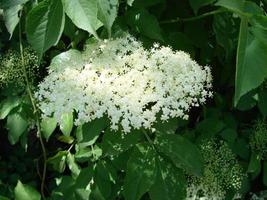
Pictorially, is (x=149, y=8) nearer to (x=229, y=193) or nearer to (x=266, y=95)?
(x=266, y=95)

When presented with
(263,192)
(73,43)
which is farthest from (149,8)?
(263,192)

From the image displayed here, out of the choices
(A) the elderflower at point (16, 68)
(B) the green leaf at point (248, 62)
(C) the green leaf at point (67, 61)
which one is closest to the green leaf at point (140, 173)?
(C) the green leaf at point (67, 61)

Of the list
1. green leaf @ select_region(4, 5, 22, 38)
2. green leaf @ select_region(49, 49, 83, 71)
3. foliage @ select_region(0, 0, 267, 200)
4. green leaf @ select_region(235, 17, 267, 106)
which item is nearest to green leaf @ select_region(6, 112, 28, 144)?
foliage @ select_region(0, 0, 267, 200)

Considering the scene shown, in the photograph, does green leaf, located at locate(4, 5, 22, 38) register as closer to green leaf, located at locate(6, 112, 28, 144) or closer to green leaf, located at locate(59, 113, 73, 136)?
green leaf, located at locate(59, 113, 73, 136)

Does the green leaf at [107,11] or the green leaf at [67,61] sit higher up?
the green leaf at [107,11]

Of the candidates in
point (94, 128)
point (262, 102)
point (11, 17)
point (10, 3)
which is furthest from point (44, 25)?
point (262, 102)

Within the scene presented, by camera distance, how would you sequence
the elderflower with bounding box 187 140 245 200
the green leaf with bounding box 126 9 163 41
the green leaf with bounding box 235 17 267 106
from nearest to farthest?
the green leaf with bounding box 235 17 267 106 < the green leaf with bounding box 126 9 163 41 < the elderflower with bounding box 187 140 245 200

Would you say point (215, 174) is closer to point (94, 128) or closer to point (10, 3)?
point (94, 128)

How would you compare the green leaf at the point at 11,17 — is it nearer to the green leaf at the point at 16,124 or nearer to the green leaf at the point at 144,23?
the green leaf at the point at 144,23
